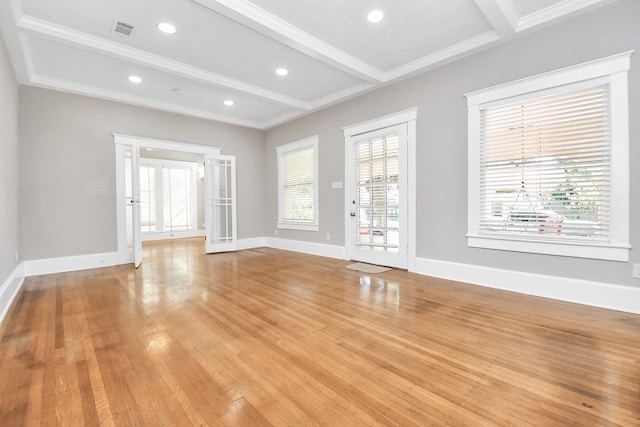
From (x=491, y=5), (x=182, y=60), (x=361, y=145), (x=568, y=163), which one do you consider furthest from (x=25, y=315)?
(x=568, y=163)

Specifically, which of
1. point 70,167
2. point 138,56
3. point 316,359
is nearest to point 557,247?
point 316,359

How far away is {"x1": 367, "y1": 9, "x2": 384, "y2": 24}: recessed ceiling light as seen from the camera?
9.65ft

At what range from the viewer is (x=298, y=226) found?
6242 millimetres

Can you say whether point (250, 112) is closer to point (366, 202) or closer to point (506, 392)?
point (366, 202)

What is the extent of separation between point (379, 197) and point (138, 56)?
150 inches

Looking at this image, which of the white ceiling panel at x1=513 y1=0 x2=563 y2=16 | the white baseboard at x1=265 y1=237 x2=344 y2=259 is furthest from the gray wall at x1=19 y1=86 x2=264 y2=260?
the white ceiling panel at x1=513 y1=0 x2=563 y2=16

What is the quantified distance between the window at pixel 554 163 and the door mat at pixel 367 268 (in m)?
1.35

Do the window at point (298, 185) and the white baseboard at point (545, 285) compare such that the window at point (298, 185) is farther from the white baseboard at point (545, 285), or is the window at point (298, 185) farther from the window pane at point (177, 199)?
the window pane at point (177, 199)

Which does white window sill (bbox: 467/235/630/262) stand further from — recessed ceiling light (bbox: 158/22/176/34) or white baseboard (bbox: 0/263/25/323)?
white baseboard (bbox: 0/263/25/323)

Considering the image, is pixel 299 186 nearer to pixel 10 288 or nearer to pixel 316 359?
pixel 10 288

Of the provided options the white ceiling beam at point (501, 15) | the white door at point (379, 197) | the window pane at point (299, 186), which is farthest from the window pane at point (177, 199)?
the white ceiling beam at point (501, 15)

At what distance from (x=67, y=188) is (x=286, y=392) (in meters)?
5.10

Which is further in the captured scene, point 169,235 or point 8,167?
point 169,235

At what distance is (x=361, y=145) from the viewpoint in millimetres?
5016
